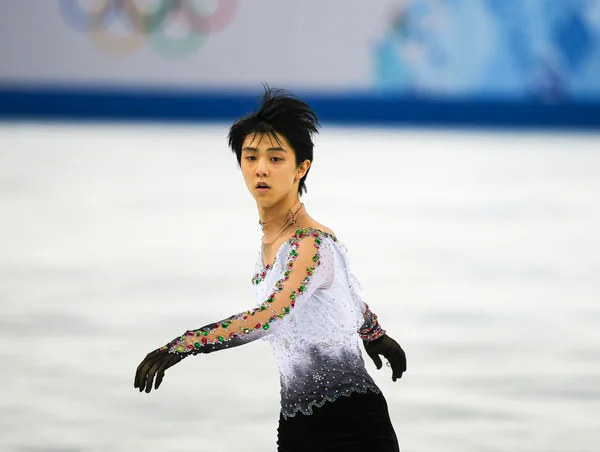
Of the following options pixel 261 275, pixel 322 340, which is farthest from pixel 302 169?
pixel 322 340

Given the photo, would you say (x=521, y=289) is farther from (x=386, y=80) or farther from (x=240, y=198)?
(x=386, y=80)

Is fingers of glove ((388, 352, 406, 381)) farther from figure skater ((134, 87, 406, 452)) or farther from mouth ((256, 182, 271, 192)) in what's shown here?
mouth ((256, 182, 271, 192))

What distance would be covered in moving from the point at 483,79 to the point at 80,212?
8.20 metres

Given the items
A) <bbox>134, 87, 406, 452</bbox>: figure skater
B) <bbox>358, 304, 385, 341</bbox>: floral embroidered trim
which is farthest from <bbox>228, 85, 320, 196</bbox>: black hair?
<bbox>358, 304, 385, 341</bbox>: floral embroidered trim

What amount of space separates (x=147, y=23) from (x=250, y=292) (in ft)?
36.1

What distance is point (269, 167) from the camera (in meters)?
2.17

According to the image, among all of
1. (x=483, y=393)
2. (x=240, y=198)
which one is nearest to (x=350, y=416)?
(x=483, y=393)

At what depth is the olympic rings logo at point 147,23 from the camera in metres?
16.1

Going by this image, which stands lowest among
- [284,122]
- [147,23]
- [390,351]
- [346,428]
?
[346,428]

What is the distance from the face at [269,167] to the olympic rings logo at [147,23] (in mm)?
14198

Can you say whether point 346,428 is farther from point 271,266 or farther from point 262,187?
point 262,187

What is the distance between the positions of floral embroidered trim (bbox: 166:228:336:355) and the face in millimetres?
85

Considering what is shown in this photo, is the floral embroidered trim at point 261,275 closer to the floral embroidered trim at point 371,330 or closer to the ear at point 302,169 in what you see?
the ear at point 302,169

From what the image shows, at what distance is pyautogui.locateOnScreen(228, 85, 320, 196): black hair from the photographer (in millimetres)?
2186
